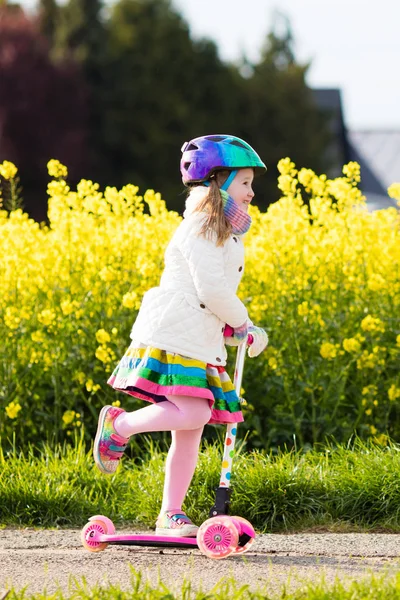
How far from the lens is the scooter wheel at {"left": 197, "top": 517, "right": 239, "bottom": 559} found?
371cm

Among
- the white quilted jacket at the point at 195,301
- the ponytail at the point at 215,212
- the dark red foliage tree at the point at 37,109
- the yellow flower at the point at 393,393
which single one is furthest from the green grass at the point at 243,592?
the dark red foliage tree at the point at 37,109

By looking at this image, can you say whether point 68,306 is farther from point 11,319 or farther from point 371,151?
point 371,151

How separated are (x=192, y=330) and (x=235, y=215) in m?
0.42

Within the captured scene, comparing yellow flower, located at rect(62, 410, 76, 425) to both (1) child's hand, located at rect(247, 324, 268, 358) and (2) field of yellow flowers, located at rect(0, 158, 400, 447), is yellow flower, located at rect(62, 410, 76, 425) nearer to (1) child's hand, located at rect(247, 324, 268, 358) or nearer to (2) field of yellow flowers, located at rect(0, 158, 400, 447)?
(2) field of yellow flowers, located at rect(0, 158, 400, 447)

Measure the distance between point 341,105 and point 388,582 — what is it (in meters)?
47.1

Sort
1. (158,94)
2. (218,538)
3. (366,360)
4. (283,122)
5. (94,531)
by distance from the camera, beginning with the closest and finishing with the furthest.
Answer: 1. (218,538)
2. (94,531)
3. (366,360)
4. (158,94)
5. (283,122)

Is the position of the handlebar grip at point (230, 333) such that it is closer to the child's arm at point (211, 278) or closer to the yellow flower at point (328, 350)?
the child's arm at point (211, 278)

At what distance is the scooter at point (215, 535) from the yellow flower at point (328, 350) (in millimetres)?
1615

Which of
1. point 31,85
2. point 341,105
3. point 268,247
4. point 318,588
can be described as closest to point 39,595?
point 318,588

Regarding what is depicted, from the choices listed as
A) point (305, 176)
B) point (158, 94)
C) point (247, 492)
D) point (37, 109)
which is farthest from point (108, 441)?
point (158, 94)

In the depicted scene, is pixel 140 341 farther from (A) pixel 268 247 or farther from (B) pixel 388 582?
(A) pixel 268 247

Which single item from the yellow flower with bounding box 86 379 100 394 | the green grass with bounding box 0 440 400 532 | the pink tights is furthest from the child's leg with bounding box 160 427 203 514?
the yellow flower with bounding box 86 379 100 394

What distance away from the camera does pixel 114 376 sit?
13.5ft

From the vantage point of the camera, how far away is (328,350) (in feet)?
18.6
